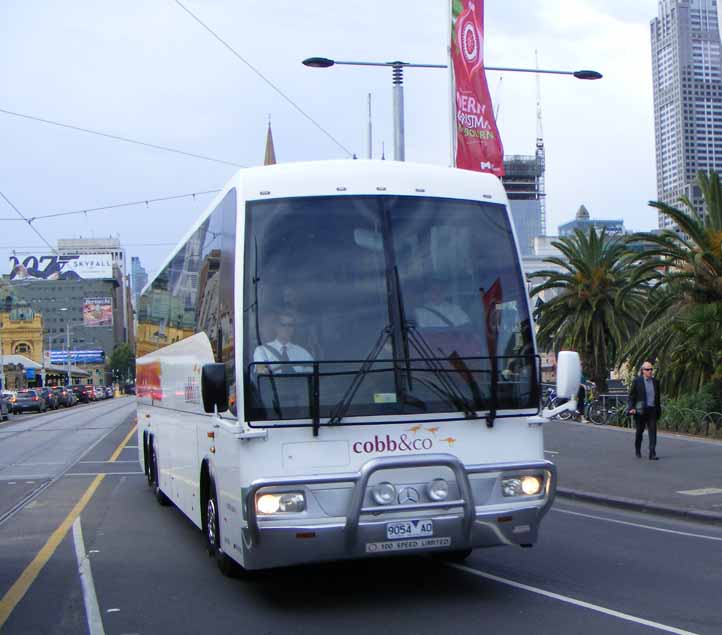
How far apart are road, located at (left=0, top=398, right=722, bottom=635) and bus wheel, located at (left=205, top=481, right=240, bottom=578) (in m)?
0.13

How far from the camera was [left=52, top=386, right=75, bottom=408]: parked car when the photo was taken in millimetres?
71688

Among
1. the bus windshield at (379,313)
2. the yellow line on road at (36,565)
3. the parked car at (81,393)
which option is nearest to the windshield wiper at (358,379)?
the bus windshield at (379,313)

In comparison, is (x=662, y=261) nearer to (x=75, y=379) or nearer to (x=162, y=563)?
(x=162, y=563)

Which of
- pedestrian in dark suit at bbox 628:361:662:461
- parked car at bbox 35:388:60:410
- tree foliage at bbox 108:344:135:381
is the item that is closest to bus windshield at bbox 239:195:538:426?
pedestrian in dark suit at bbox 628:361:662:461

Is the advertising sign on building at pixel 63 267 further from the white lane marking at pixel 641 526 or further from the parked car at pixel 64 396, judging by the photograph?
the white lane marking at pixel 641 526

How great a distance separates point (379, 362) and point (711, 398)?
1811cm

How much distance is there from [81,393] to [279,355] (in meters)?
82.2

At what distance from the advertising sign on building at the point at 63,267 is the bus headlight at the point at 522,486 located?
16274cm

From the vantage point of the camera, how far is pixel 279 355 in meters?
7.41

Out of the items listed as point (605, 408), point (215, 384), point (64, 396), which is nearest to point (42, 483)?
point (215, 384)

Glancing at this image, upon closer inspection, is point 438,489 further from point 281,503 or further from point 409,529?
point 281,503

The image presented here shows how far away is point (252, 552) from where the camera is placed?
723 cm

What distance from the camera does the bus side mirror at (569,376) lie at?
25.4 ft

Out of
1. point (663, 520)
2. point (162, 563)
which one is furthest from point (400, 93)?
point (162, 563)
